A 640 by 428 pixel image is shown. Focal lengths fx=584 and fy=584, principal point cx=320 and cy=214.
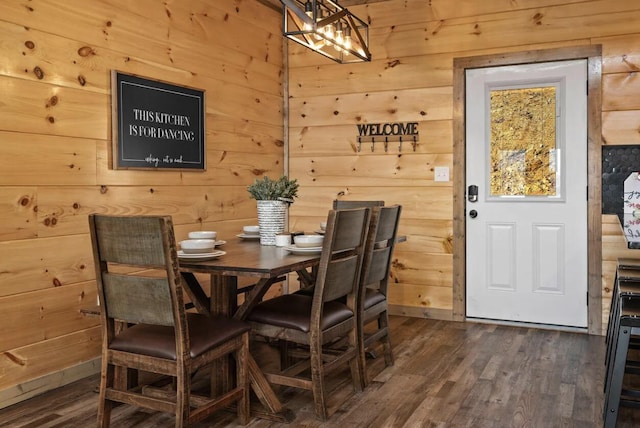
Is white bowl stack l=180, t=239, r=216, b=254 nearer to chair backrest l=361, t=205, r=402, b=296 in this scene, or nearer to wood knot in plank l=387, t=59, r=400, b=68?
chair backrest l=361, t=205, r=402, b=296

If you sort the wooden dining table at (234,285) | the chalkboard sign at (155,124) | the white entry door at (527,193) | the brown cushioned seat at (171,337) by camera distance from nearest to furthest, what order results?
1. the brown cushioned seat at (171,337)
2. the wooden dining table at (234,285)
3. the chalkboard sign at (155,124)
4. the white entry door at (527,193)

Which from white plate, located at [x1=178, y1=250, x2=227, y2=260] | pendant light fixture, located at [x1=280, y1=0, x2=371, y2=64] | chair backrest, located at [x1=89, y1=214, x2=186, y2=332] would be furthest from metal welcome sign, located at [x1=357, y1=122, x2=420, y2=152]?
chair backrest, located at [x1=89, y1=214, x2=186, y2=332]

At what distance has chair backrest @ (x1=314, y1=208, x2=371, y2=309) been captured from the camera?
8.77ft

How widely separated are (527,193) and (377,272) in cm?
174

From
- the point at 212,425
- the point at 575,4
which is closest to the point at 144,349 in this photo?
the point at 212,425

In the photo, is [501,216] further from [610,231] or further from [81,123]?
[81,123]

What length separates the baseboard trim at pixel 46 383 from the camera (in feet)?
9.57

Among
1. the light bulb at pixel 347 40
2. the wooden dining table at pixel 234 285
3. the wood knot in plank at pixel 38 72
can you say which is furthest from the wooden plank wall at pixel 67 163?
the light bulb at pixel 347 40

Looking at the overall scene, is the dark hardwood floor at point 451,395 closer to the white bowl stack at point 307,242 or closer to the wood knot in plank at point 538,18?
the white bowl stack at point 307,242

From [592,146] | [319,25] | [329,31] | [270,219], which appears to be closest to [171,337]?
[270,219]

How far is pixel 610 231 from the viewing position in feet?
13.8

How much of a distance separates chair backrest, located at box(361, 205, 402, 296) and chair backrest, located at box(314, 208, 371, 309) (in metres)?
0.07

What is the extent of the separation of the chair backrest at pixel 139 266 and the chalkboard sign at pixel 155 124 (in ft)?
4.32

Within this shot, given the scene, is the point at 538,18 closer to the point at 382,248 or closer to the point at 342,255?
the point at 382,248
